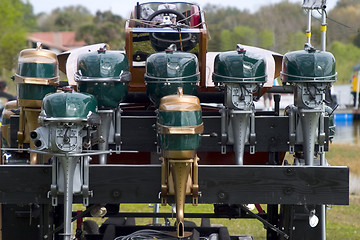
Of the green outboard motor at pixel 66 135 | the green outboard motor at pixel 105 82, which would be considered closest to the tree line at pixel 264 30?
the green outboard motor at pixel 105 82

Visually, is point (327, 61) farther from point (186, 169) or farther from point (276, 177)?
point (186, 169)

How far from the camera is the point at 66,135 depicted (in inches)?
187

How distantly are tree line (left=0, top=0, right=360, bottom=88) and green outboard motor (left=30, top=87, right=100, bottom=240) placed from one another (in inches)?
99.5

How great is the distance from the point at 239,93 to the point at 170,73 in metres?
0.52

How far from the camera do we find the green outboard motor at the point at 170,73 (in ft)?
17.6

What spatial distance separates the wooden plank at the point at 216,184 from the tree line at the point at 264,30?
2343 millimetres

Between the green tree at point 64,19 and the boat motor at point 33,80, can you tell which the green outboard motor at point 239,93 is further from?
the green tree at point 64,19

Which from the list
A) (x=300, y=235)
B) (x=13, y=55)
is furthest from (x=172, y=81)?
(x=13, y=55)

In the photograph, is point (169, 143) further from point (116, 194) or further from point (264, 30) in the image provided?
point (264, 30)

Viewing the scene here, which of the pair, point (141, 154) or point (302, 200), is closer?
point (302, 200)

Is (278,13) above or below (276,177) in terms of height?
above

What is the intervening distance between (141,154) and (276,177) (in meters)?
1.41

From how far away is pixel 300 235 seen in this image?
19.0 ft

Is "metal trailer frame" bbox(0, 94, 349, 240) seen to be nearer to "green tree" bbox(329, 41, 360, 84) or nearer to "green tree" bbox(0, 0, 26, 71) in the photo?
"green tree" bbox(329, 41, 360, 84)
